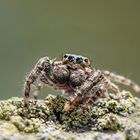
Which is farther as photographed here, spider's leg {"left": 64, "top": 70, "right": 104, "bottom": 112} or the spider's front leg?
the spider's front leg

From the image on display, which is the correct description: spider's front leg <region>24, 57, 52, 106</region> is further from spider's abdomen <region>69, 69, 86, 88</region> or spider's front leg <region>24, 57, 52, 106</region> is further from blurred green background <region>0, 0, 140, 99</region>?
blurred green background <region>0, 0, 140, 99</region>

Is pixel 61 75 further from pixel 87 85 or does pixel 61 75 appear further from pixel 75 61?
pixel 87 85

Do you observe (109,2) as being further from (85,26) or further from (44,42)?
(44,42)

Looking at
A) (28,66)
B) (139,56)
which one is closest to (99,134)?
(28,66)

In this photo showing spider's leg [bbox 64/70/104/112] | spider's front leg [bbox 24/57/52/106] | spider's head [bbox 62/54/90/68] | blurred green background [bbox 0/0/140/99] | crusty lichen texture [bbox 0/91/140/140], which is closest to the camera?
crusty lichen texture [bbox 0/91/140/140]

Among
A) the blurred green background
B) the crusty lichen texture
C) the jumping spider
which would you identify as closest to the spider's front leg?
the jumping spider

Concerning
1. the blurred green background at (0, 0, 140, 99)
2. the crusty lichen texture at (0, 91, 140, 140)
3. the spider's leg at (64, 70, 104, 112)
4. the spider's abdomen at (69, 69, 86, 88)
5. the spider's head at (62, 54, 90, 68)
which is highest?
the blurred green background at (0, 0, 140, 99)

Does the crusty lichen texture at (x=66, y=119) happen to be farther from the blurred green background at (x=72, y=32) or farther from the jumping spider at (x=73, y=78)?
the blurred green background at (x=72, y=32)
